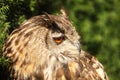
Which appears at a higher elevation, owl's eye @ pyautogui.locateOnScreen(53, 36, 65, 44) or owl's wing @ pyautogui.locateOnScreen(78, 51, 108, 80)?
owl's eye @ pyautogui.locateOnScreen(53, 36, 65, 44)

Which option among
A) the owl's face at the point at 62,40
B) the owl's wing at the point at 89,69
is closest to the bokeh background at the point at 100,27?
the owl's wing at the point at 89,69

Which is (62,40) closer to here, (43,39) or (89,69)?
(43,39)

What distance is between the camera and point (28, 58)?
5.41 m

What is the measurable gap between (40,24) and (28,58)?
0.99 feet

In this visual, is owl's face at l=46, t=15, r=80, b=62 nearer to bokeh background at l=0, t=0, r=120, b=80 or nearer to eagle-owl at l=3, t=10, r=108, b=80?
eagle-owl at l=3, t=10, r=108, b=80

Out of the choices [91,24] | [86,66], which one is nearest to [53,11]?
[86,66]

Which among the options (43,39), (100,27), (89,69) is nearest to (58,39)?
(43,39)

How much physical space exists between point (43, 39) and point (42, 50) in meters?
0.10

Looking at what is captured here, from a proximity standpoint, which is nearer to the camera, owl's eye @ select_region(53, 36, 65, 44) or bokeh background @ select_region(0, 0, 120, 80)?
owl's eye @ select_region(53, 36, 65, 44)

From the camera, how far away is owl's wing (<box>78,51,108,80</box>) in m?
5.68

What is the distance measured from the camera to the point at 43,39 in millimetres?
5395

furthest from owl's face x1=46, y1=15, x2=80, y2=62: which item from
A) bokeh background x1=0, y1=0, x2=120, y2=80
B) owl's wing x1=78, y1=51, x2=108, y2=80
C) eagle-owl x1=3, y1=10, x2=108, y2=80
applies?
bokeh background x1=0, y1=0, x2=120, y2=80

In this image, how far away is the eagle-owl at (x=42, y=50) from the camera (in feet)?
17.7

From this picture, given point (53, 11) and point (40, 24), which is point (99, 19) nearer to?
point (53, 11)
